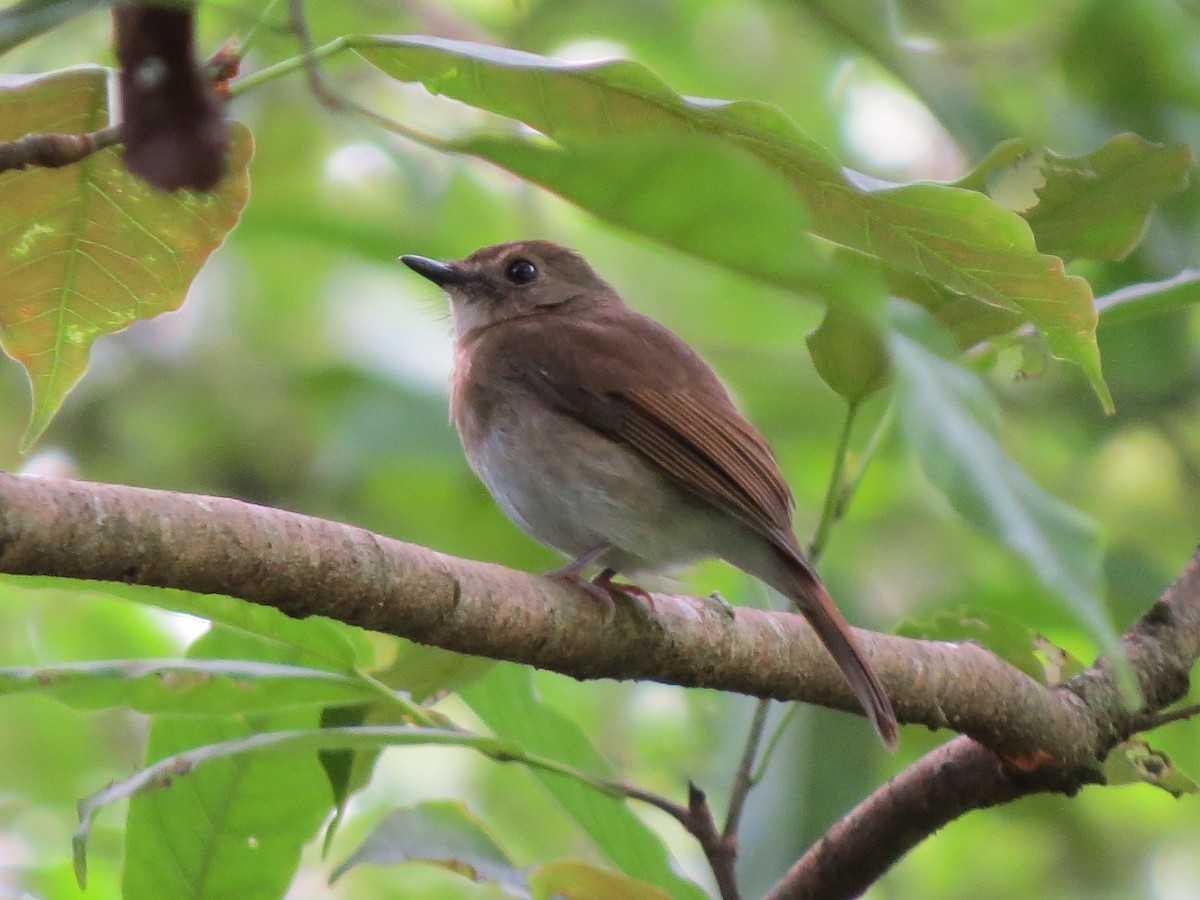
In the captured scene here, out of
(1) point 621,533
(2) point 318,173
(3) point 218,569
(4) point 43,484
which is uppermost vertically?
(4) point 43,484

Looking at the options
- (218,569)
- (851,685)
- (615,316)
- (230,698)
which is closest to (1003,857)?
(615,316)

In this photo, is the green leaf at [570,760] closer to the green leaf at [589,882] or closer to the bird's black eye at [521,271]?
the green leaf at [589,882]

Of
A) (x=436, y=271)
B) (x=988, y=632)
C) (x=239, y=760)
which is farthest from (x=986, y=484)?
(x=436, y=271)

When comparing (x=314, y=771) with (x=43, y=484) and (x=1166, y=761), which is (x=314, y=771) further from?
(x=1166, y=761)

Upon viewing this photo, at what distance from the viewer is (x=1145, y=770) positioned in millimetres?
2770

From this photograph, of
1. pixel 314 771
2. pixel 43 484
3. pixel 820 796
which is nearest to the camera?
pixel 43 484

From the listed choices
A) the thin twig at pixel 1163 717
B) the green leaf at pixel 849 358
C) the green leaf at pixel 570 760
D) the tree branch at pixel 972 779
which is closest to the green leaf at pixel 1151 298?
the green leaf at pixel 849 358

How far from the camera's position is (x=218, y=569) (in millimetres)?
1691

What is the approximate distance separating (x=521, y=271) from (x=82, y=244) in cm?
239

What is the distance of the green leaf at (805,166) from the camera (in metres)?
1.62

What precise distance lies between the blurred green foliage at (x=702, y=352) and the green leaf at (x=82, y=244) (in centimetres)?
49

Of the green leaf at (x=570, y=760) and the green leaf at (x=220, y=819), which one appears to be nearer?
the green leaf at (x=220, y=819)

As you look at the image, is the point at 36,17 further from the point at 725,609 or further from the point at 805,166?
the point at 725,609

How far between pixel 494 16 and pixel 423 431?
92.6 inches
